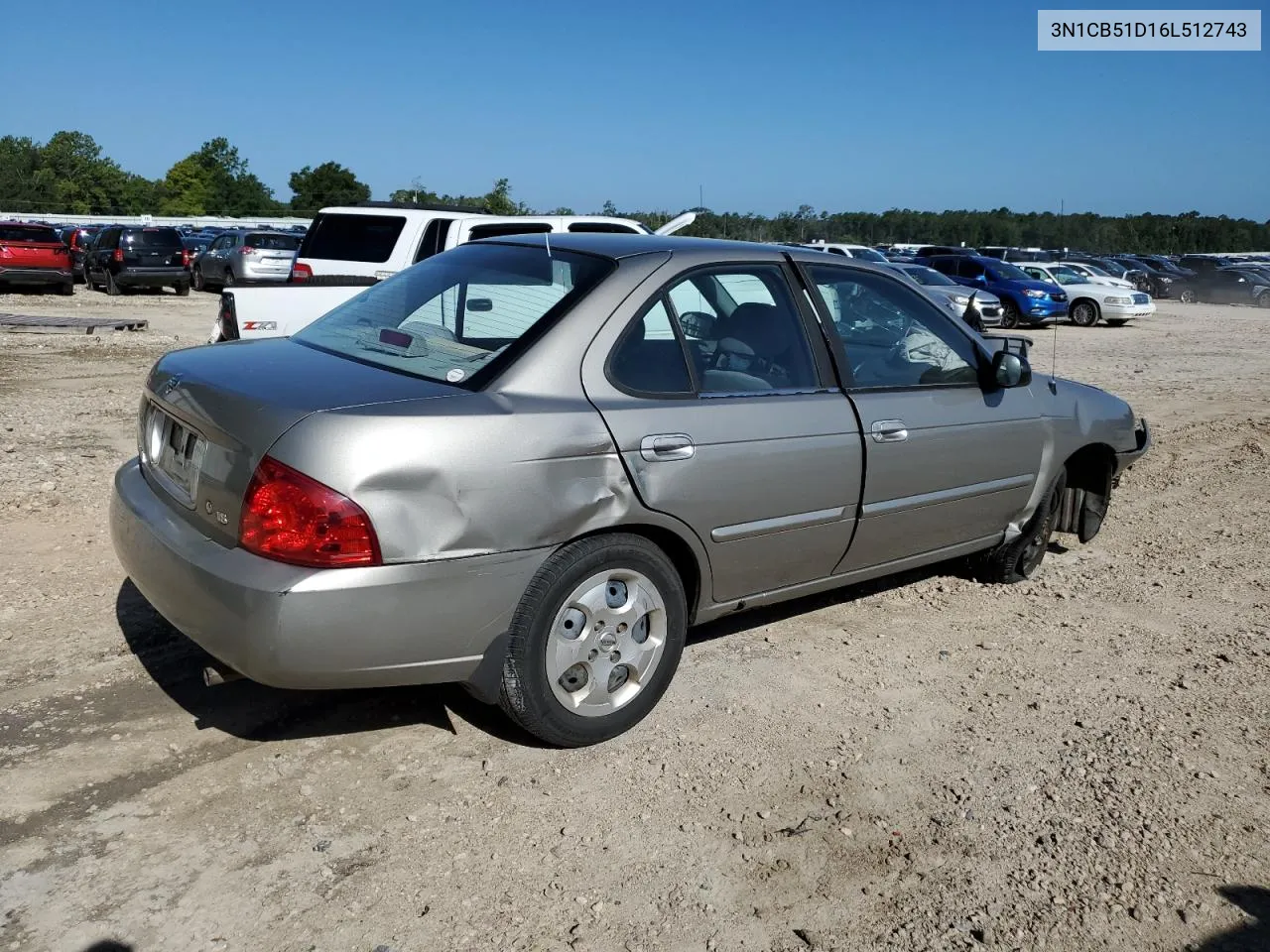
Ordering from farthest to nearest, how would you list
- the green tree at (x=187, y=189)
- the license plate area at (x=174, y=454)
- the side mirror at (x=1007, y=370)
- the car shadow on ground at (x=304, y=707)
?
the green tree at (x=187, y=189) < the side mirror at (x=1007, y=370) < the car shadow on ground at (x=304, y=707) < the license plate area at (x=174, y=454)

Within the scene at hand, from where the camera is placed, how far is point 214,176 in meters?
108

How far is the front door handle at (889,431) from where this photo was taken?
4.34 m

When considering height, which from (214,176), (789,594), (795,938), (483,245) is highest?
(214,176)

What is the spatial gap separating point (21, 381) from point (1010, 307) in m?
20.6

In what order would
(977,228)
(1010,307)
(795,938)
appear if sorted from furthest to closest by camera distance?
(977,228) → (1010,307) → (795,938)

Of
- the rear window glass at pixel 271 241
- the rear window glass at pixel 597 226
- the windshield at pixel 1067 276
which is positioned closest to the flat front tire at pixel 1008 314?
the windshield at pixel 1067 276

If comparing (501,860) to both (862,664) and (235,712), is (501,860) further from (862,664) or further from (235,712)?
(862,664)

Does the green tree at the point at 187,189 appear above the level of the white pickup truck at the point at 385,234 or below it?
above

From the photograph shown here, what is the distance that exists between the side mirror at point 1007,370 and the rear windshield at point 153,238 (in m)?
24.7

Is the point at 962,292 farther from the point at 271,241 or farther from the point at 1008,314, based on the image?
the point at 271,241

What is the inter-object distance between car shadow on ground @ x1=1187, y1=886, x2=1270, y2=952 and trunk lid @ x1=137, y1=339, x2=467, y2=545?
8.44ft

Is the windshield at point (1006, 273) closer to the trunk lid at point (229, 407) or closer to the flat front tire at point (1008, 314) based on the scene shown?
the flat front tire at point (1008, 314)

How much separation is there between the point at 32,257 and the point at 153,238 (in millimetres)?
2807

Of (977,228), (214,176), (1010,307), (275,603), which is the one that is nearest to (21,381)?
(275,603)
